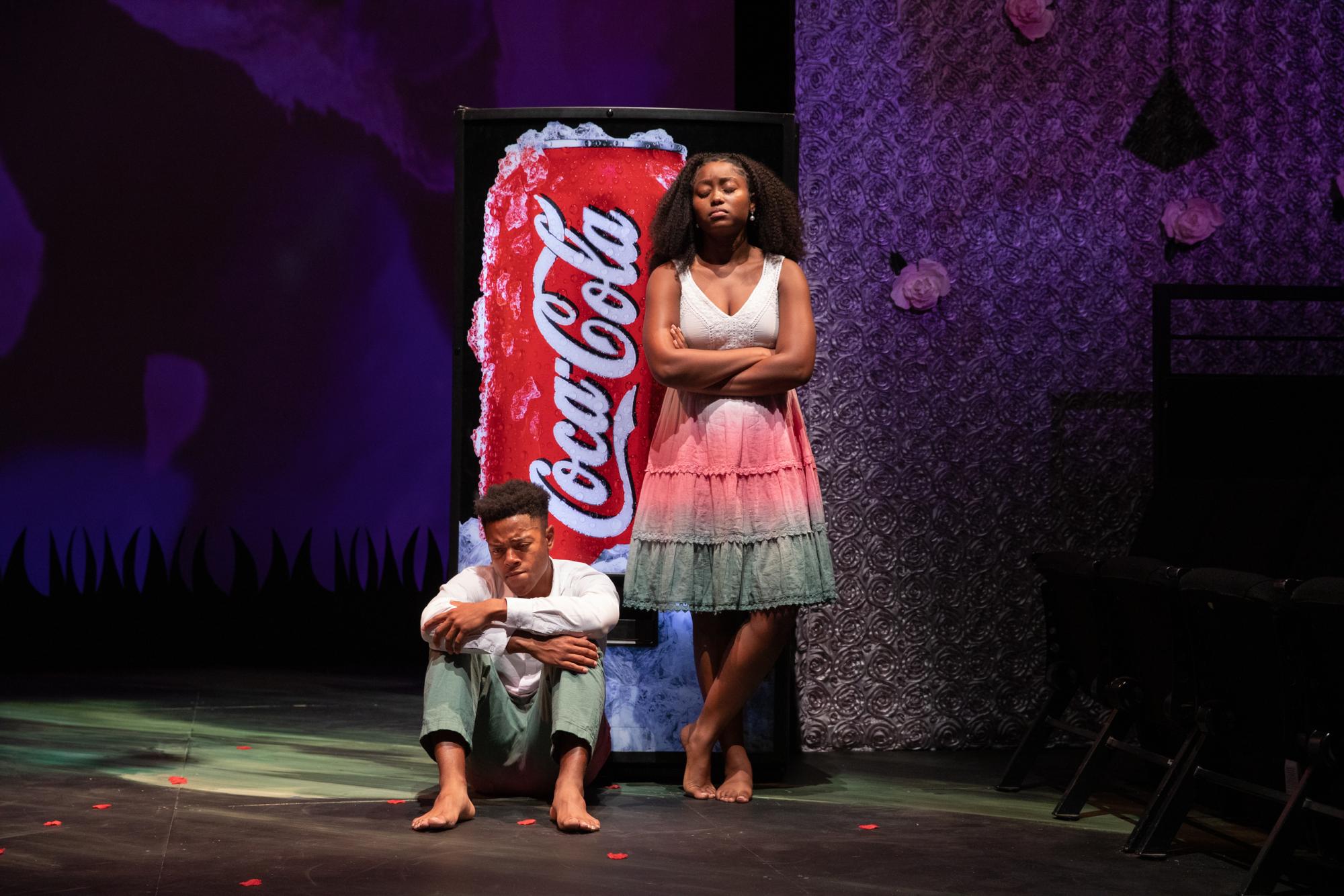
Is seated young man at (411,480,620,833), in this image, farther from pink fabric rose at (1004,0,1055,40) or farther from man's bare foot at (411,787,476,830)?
pink fabric rose at (1004,0,1055,40)

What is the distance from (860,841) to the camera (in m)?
3.38

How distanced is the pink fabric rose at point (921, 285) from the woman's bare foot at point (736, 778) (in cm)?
153

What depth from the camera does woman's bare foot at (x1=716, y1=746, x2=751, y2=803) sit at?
3877 millimetres

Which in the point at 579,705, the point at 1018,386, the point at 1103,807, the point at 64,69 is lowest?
the point at 1103,807

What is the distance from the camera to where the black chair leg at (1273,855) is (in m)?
2.90

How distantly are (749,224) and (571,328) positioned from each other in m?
0.56

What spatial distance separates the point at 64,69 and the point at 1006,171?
4152mm

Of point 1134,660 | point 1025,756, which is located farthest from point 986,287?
point 1134,660

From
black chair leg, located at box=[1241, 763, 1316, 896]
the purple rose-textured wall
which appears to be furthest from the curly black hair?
black chair leg, located at box=[1241, 763, 1316, 896]

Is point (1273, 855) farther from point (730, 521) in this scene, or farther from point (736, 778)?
point (730, 521)

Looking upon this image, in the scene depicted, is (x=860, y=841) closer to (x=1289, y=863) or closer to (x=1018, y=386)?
(x=1289, y=863)

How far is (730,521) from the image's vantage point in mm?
3898

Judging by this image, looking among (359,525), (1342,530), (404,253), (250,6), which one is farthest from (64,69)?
(1342,530)

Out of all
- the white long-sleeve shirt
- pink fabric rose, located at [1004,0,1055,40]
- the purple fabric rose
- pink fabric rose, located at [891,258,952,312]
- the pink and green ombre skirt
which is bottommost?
the white long-sleeve shirt
